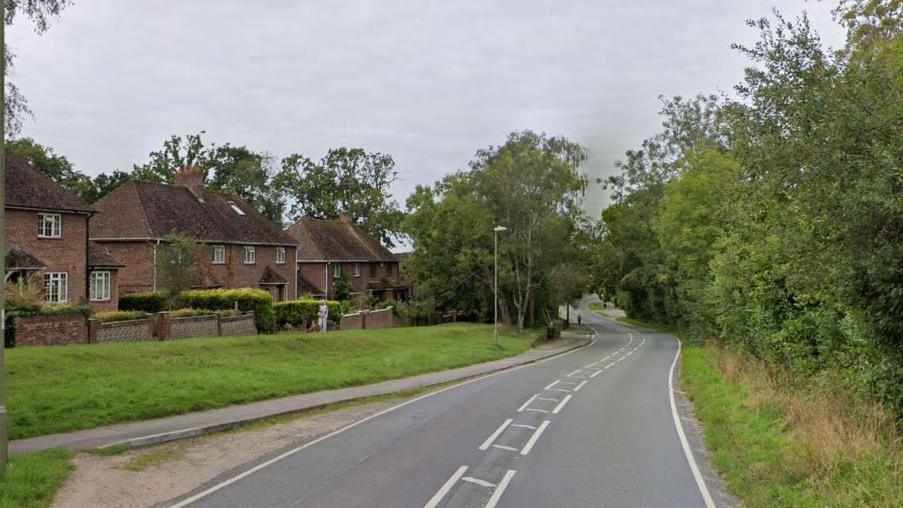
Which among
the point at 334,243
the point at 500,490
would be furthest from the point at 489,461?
the point at 334,243

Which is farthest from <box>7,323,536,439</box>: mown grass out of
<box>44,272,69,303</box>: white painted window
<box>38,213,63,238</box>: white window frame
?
<box>38,213,63,238</box>: white window frame

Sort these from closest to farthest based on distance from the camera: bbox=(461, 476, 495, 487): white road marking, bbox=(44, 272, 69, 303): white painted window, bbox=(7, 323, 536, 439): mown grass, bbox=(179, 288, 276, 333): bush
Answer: bbox=(461, 476, 495, 487): white road marking, bbox=(7, 323, 536, 439): mown grass, bbox=(44, 272, 69, 303): white painted window, bbox=(179, 288, 276, 333): bush

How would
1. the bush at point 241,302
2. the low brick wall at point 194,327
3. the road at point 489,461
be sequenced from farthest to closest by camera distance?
1. the bush at point 241,302
2. the low brick wall at point 194,327
3. the road at point 489,461

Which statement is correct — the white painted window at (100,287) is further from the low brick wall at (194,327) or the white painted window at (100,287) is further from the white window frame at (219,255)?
the low brick wall at (194,327)

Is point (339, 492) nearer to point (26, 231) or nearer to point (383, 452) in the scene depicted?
point (383, 452)

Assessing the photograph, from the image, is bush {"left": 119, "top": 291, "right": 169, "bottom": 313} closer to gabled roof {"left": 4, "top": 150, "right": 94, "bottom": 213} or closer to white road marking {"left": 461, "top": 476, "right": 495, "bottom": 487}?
gabled roof {"left": 4, "top": 150, "right": 94, "bottom": 213}

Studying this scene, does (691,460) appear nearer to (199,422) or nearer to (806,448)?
(806,448)

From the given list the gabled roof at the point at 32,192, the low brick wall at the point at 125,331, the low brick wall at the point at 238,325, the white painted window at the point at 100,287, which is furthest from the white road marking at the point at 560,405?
the white painted window at the point at 100,287

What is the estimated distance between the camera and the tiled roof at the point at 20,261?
2627cm

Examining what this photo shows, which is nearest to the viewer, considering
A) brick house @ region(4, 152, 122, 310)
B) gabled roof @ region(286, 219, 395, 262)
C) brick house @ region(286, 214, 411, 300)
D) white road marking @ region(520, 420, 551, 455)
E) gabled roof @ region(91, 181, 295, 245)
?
white road marking @ region(520, 420, 551, 455)

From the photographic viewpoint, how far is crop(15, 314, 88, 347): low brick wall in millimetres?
19906

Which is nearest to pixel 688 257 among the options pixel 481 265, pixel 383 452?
pixel 481 265

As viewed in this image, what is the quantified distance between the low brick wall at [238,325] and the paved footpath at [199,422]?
28.7ft

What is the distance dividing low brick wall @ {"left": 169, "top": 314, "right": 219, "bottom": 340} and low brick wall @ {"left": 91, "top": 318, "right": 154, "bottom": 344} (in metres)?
0.89
